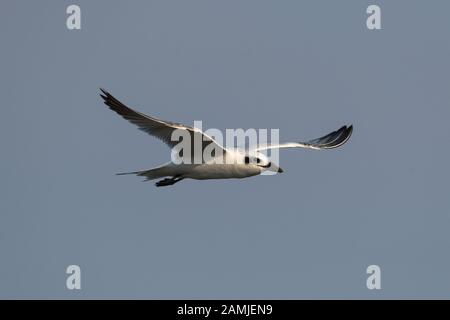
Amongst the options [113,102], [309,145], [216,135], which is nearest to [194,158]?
[216,135]

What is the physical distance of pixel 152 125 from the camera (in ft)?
65.4

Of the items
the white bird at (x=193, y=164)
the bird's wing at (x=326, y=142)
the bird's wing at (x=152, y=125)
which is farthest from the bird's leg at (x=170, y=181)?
the bird's wing at (x=326, y=142)

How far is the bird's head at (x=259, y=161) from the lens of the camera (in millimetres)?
21047

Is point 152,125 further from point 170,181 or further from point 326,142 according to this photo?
point 326,142

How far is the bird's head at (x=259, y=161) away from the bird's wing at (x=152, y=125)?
0.85 metres

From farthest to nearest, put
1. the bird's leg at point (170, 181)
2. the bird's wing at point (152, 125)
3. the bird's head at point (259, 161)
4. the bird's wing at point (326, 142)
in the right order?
the bird's wing at point (326, 142) → the bird's leg at point (170, 181) → the bird's head at point (259, 161) → the bird's wing at point (152, 125)

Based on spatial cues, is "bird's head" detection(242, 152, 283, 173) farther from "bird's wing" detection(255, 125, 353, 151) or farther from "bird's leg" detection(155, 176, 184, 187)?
"bird's leg" detection(155, 176, 184, 187)

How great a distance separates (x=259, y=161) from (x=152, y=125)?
246 centimetres

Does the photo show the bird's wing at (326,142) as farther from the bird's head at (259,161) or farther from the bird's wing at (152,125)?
the bird's wing at (152,125)

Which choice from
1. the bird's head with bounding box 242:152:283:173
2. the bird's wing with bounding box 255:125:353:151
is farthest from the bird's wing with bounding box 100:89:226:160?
the bird's wing with bounding box 255:125:353:151

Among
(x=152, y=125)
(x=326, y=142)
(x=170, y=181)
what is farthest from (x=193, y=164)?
(x=326, y=142)

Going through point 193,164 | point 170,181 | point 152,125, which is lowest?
point 170,181

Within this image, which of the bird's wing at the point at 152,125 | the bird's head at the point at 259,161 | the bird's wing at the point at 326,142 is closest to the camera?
the bird's wing at the point at 152,125
